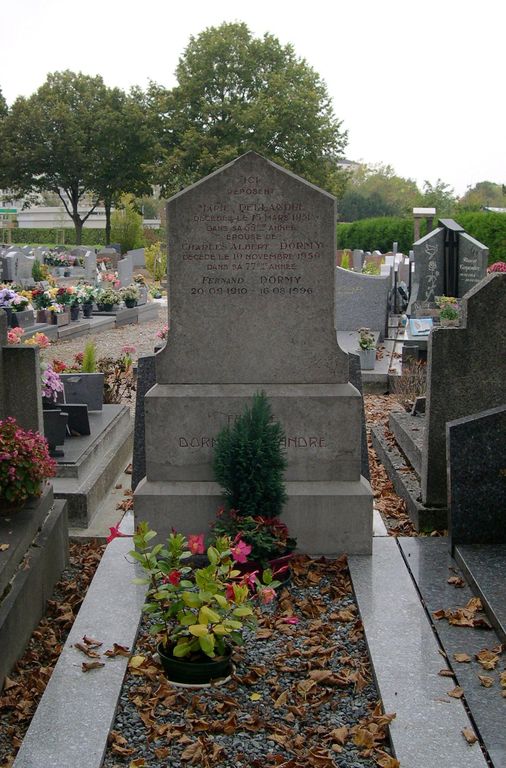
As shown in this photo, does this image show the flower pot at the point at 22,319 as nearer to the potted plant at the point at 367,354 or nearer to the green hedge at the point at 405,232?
the potted plant at the point at 367,354

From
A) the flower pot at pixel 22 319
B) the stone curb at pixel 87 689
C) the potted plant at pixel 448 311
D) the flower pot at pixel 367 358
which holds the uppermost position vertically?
the potted plant at pixel 448 311

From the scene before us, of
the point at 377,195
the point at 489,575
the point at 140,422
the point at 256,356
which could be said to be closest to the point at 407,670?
the point at 489,575

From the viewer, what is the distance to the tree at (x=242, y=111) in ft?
166

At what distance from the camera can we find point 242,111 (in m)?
50.6

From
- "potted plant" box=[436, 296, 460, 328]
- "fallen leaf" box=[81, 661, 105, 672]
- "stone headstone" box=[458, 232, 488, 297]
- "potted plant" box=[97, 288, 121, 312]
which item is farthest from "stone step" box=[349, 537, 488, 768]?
"potted plant" box=[97, 288, 121, 312]

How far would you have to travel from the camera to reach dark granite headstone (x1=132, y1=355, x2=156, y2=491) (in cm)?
714

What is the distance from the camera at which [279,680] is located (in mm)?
4422

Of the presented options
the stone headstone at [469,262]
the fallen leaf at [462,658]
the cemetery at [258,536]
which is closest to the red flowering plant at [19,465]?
the cemetery at [258,536]

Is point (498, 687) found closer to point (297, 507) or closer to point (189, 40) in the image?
point (297, 507)

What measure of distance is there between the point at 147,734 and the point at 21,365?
2.85 meters

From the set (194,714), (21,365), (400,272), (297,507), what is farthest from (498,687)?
(400,272)

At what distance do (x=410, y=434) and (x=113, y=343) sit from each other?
1132cm

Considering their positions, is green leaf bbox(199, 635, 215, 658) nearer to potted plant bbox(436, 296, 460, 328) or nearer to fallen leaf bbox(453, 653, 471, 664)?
fallen leaf bbox(453, 653, 471, 664)

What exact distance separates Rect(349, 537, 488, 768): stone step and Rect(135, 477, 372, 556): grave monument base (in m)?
0.18
